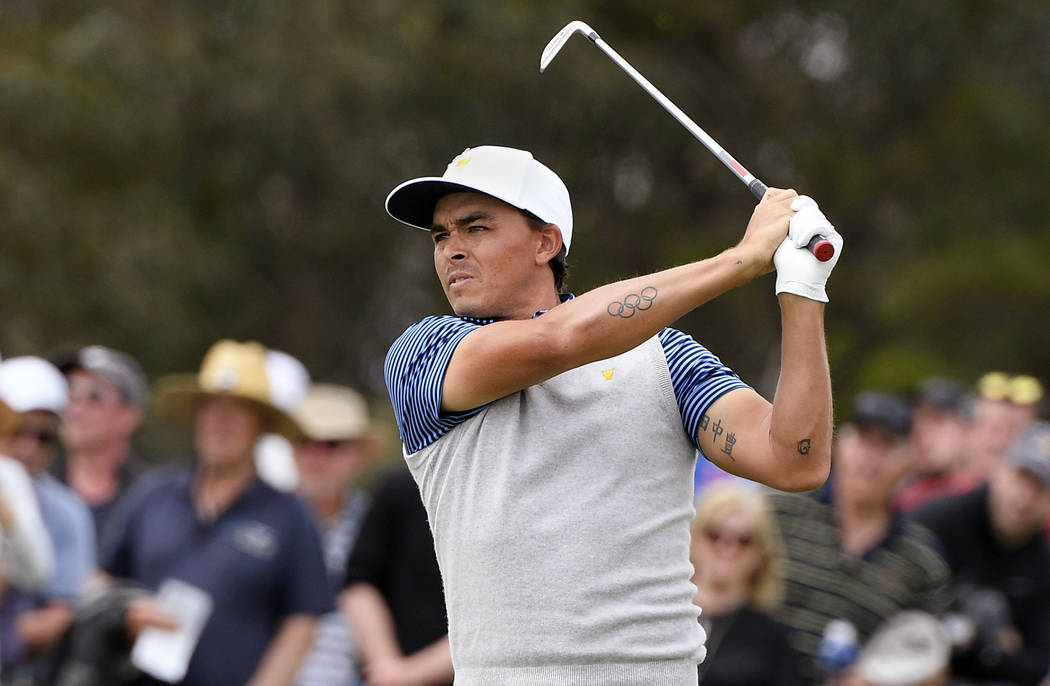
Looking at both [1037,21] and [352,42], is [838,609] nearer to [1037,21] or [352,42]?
[352,42]

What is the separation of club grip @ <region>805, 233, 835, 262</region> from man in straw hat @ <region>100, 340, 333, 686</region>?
3.64 meters

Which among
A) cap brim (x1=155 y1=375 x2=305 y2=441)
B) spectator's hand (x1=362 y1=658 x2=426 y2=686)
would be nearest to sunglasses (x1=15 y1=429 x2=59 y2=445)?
cap brim (x1=155 y1=375 x2=305 y2=441)

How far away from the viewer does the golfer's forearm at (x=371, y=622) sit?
657cm

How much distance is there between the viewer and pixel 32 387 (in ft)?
23.2

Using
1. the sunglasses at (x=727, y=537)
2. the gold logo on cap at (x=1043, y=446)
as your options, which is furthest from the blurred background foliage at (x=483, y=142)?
the sunglasses at (x=727, y=537)

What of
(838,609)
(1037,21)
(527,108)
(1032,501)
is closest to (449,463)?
(838,609)

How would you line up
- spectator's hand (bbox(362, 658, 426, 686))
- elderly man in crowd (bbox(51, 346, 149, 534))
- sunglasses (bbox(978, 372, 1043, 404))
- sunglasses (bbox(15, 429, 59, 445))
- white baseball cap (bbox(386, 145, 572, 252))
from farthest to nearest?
sunglasses (bbox(978, 372, 1043, 404)) → elderly man in crowd (bbox(51, 346, 149, 534)) → sunglasses (bbox(15, 429, 59, 445)) → spectator's hand (bbox(362, 658, 426, 686)) → white baseball cap (bbox(386, 145, 572, 252))

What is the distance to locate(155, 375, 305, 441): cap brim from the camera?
6996 millimetres

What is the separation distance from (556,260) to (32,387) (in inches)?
149

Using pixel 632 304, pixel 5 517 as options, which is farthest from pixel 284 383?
pixel 632 304

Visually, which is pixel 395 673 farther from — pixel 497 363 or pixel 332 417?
pixel 497 363

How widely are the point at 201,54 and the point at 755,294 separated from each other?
669 cm

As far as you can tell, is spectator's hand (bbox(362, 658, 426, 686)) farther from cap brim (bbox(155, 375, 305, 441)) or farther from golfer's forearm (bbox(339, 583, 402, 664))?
cap brim (bbox(155, 375, 305, 441))

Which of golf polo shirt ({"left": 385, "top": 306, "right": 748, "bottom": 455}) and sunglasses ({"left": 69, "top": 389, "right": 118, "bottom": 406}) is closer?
Result: golf polo shirt ({"left": 385, "top": 306, "right": 748, "bottom": 455})
